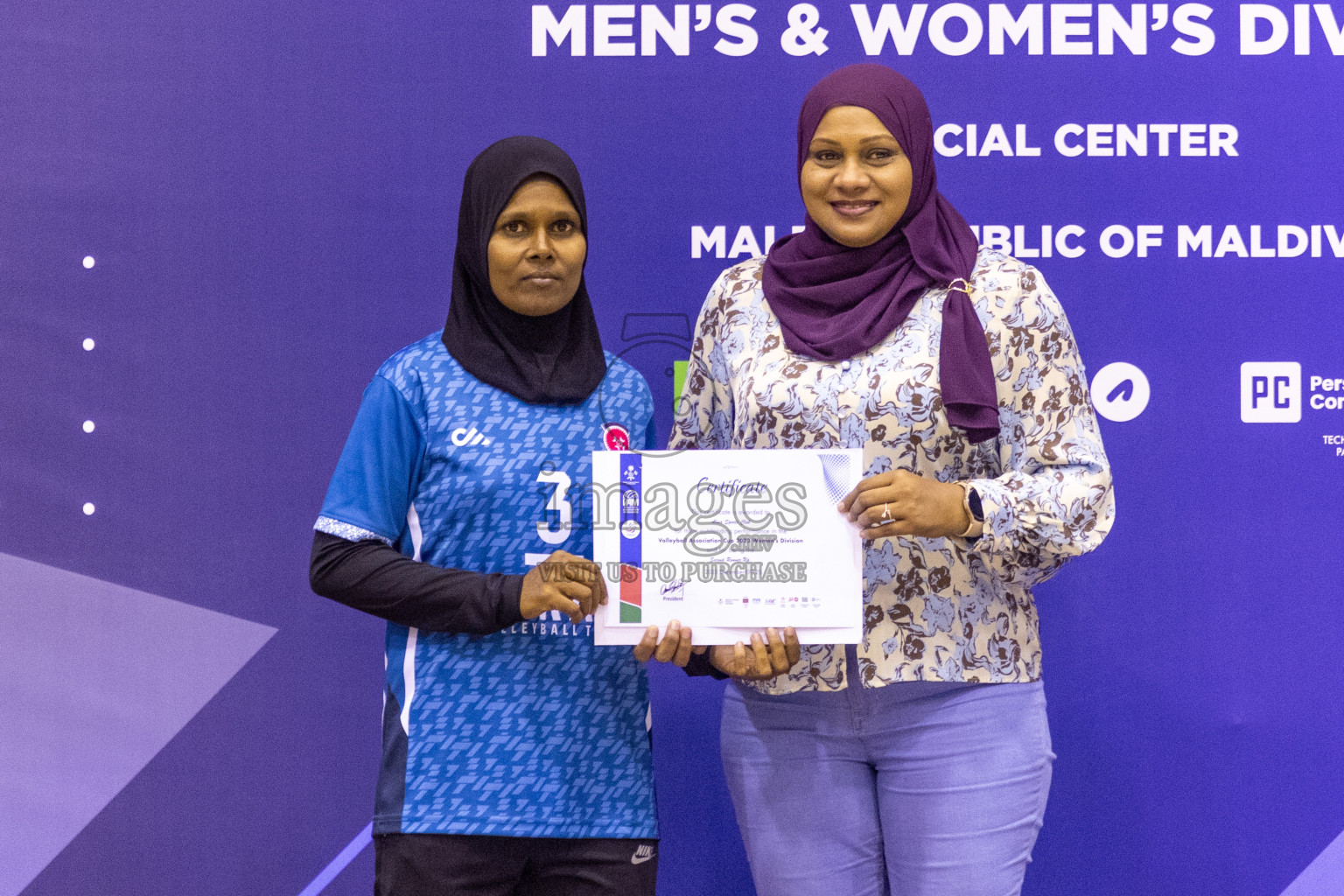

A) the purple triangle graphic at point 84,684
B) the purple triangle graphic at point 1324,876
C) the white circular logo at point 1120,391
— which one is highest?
the white circular logo at point 1120,391

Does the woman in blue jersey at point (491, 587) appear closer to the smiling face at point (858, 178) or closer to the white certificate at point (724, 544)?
the white certificate at point (724, 544)

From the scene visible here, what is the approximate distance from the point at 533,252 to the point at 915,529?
1.99ft

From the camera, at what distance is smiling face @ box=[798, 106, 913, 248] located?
1.57m

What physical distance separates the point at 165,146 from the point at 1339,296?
2337 mm

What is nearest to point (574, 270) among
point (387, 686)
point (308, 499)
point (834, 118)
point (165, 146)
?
point (834, 118)

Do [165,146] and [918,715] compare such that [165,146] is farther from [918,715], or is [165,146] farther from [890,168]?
[918,715]

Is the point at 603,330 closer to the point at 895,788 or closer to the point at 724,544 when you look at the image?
the point at 724,544

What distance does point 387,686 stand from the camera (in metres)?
1.56

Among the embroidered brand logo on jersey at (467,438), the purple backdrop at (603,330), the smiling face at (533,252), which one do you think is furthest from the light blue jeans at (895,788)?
the purple backdrop at (603,330)

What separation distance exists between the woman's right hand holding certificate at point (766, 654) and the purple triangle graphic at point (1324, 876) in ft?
4.81

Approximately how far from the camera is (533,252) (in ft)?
5.08

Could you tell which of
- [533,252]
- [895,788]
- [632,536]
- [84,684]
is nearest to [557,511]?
[632,536]

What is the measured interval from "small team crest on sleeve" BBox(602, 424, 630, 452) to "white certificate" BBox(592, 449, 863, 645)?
0.12m

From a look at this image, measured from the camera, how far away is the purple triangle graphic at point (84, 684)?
2385 mm
